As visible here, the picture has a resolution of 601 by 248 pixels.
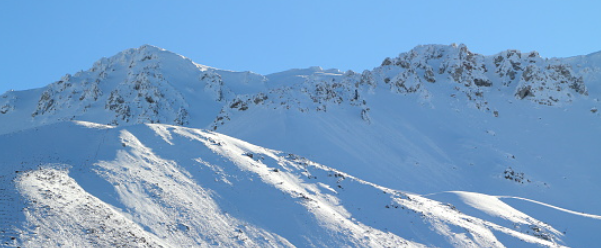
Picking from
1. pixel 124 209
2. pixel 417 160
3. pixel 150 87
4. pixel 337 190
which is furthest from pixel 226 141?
pixel 150 87

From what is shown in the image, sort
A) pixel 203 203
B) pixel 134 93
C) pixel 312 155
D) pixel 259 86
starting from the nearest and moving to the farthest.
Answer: pixel 203 203, pixel 312 155, pixel 134 93, pixel 259 86

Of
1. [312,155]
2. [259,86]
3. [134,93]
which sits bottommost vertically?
[312,155]

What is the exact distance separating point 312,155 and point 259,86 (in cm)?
4661

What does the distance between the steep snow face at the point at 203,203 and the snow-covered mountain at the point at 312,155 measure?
3.5 inches

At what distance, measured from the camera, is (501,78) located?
6850 cm

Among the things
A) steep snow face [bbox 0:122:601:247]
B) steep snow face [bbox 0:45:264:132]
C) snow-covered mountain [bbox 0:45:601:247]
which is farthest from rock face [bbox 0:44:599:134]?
steep snow face [bbox 0:122:601:247]

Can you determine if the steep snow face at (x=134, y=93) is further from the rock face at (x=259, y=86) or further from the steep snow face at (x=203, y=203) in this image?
the steep snow face at (x=203, y=203)

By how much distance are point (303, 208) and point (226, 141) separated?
28.0 feet

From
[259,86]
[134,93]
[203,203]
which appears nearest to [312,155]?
[203,203]

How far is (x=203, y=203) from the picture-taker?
2044 cm

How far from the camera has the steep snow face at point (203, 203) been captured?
16281 millimetres

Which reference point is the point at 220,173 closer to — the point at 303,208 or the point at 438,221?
the point at 303,208

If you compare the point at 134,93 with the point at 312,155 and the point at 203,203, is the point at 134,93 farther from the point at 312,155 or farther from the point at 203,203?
the point at 203,203

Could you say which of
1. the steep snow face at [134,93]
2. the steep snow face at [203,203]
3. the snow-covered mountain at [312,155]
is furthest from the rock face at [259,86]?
the steep snow face at [203,203]
